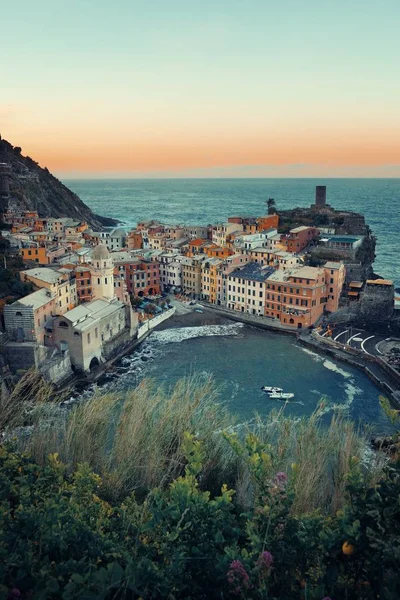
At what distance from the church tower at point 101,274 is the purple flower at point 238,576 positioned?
23.5 metres

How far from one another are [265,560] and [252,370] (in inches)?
732

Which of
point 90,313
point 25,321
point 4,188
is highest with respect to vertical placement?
point 4,188

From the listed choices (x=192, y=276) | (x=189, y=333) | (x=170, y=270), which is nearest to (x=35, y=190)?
(x=170, y=270)

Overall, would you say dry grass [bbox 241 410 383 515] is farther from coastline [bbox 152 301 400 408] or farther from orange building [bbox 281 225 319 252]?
orange building [bbox 281 225 319 252]

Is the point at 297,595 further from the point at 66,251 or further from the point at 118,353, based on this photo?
the point at 66,251

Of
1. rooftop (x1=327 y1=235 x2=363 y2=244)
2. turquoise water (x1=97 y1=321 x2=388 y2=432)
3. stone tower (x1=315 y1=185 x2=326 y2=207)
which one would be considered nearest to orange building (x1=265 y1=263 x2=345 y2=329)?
turquoise water (x1=97 y1=321 x2=388 y2=432)

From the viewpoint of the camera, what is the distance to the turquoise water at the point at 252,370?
19609mm

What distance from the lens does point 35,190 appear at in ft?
218

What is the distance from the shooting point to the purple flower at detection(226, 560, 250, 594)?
4617mm

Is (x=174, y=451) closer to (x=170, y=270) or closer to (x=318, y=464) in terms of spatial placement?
(x=318, y=464)

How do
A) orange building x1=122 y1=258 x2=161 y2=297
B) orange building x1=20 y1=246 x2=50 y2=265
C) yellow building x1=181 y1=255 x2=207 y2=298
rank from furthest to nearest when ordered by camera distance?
yellow building x1=181 y1=255 x2=207 y2=298
orange building x1=122 y1=258 x2=161 y2=297
orange building x1=20 y1=246 x2=50 y2=265

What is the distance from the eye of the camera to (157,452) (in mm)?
9672

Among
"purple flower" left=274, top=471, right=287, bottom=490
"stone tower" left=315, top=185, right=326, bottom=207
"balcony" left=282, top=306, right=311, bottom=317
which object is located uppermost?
"stone tower" left=315, top=185, right=326, bottom=207

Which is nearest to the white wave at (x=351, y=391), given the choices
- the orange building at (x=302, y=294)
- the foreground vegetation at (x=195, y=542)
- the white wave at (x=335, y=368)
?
the white wave at (x=335, y=368)
